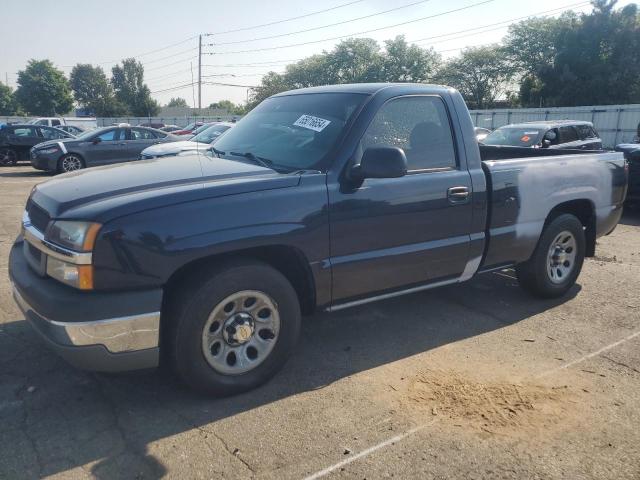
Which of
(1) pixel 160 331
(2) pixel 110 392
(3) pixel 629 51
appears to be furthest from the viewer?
(3) pixel 629 51

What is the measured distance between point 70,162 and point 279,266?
14060 mm

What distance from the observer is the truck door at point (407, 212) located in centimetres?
357

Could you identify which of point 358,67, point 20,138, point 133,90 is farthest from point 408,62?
point 20,138

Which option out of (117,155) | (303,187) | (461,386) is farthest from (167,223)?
(117,155)

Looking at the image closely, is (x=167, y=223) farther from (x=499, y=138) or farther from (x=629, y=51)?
(x=629, y=51)

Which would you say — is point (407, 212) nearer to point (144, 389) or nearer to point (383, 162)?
point (383, 162)

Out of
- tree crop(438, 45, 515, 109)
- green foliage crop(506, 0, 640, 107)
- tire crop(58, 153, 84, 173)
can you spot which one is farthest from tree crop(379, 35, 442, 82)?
tire crop(58, 153, 84, 173)

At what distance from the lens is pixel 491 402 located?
10.9 feet

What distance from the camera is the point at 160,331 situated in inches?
119

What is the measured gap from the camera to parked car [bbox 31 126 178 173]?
50.3 feet

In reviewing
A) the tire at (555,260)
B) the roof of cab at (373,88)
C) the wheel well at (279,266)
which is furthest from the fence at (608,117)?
the wheel well at (279,266)

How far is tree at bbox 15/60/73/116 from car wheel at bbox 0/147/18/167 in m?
67.8

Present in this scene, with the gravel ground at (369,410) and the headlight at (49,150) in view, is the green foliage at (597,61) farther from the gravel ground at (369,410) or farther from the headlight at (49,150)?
the gravel ground at (369,410)

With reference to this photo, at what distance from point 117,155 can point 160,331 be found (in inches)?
551
